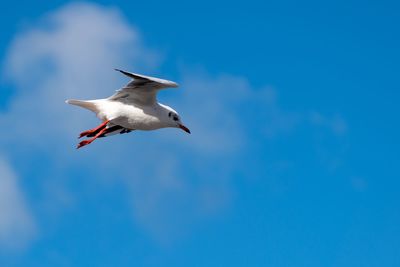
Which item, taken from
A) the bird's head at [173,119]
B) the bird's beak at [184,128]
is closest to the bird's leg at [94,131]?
the bird's head at [173,119]

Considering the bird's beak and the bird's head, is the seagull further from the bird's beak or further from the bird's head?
the bird's beak

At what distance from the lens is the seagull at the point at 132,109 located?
34903 millimetres

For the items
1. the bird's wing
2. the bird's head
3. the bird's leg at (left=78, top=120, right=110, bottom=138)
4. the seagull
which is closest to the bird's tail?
the seagull

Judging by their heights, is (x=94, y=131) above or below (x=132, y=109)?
below

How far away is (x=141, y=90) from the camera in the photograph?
115 feet

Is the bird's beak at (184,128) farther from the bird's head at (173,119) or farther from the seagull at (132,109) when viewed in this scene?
the seagull at (132,109)

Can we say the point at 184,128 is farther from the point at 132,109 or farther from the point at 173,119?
the point at 132,109

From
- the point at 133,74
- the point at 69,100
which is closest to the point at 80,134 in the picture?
the point at 69,100

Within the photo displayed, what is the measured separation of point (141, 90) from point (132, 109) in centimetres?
92

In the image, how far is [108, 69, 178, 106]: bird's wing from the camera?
33969 millimetres

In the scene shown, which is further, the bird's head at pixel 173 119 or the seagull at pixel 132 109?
the bird's head at pixel 173 119

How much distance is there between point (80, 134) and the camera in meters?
36.9

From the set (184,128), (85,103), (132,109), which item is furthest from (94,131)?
(184,128)

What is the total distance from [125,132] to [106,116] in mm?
2010
